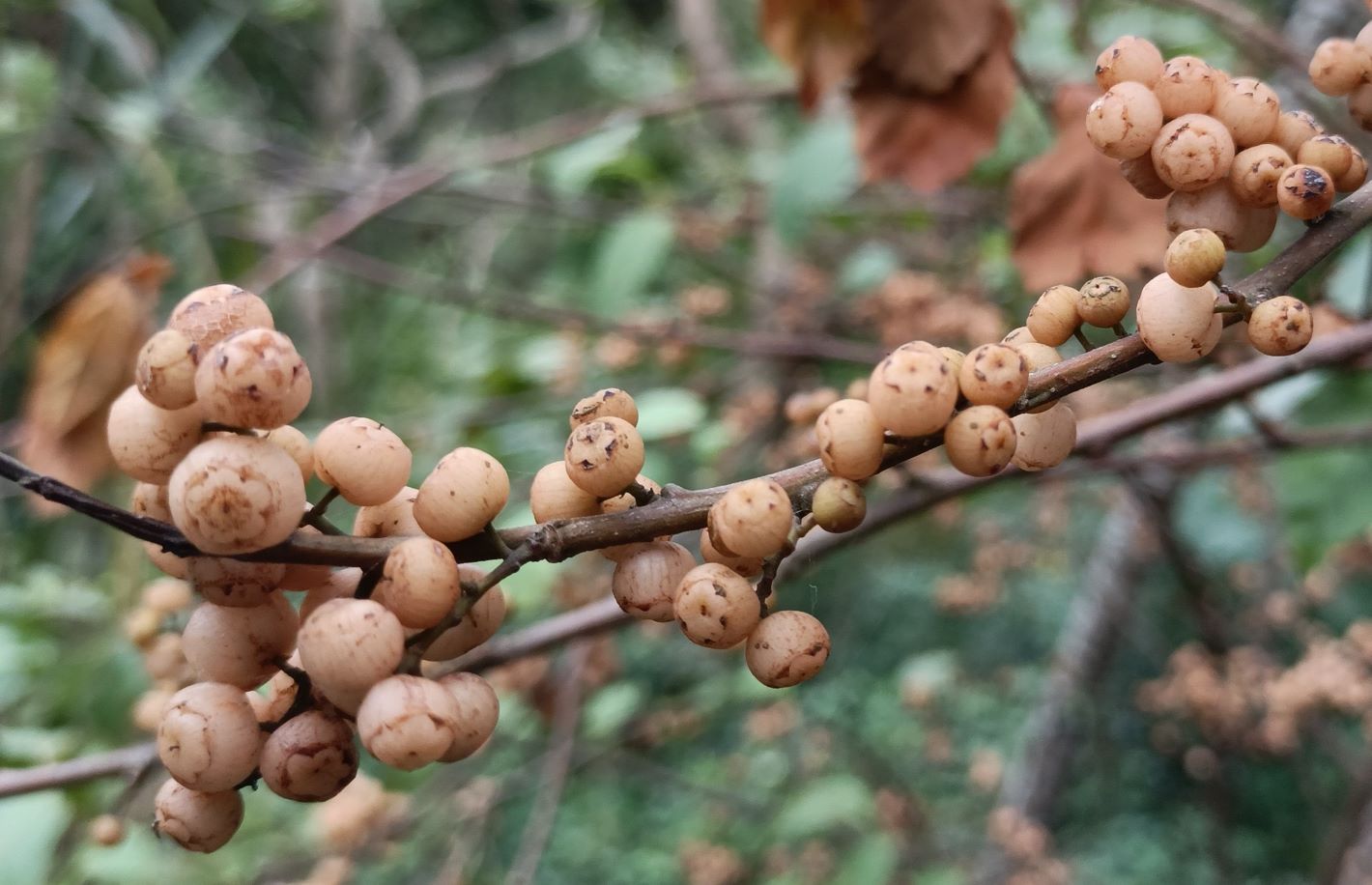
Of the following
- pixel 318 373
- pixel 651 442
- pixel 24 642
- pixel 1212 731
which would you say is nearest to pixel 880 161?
pixel 651 442

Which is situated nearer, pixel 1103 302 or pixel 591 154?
pixel 1103 302

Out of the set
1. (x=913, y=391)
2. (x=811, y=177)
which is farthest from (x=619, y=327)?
(x=913, y=391)

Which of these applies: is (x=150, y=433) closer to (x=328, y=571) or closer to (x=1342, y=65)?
(x=328, y=571)

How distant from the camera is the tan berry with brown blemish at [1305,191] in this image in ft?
0.94

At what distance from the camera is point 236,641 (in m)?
0.31

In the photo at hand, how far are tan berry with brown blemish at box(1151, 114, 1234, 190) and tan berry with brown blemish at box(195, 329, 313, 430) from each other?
0.90 feet

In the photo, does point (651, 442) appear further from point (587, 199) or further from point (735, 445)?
point (587, 199)

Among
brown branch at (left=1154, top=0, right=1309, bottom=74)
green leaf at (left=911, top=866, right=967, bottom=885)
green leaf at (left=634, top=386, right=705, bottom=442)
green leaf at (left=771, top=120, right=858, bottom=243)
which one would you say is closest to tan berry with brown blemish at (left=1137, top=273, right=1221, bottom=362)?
brown branch at (left=1154, top=0, right=1309, bottom=74)

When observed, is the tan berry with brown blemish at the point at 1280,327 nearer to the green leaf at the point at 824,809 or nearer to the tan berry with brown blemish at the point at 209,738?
the tan berry with brown blemish at the point at 209,738

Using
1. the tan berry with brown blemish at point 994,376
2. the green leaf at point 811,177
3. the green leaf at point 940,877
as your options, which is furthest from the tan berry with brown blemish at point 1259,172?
the green leaf at point 940,877

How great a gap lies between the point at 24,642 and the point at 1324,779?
2695 millimetres

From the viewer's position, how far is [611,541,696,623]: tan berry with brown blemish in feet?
0.99

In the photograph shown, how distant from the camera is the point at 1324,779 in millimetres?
2377

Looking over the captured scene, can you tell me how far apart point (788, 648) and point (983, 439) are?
0.08 meters
